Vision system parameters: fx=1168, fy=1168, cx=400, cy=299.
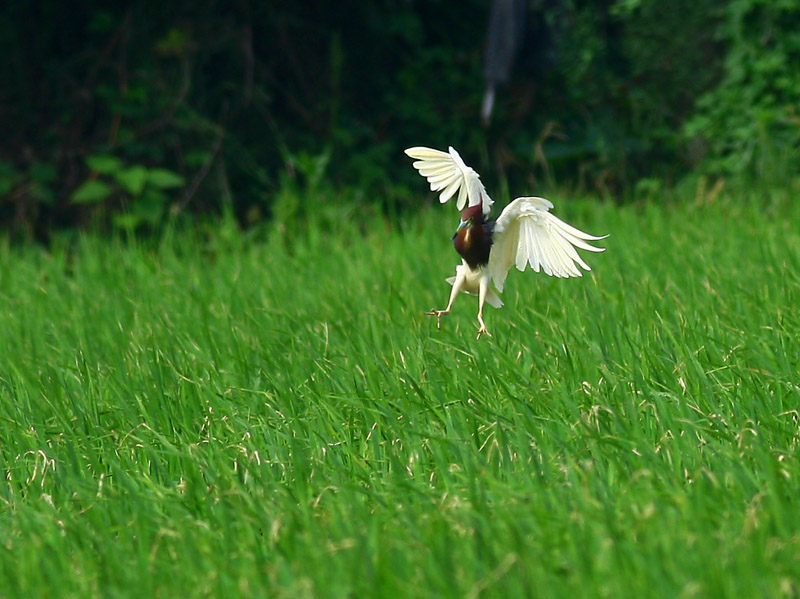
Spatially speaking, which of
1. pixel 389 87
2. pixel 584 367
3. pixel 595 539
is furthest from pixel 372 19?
pixel 595 539

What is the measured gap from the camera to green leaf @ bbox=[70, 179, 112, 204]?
618 centimetres

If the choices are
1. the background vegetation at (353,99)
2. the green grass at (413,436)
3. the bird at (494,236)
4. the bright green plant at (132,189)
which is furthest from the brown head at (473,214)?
the bright green plant at (132,189)

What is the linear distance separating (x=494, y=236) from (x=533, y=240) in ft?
0.29

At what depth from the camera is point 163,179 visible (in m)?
6.22

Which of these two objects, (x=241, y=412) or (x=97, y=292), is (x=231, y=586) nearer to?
(x=241, y=412)

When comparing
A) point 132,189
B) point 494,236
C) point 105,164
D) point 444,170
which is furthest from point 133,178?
point 494,236

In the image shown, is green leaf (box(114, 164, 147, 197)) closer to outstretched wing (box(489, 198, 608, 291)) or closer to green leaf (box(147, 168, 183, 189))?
green leaf (box(147, 168, 183, 189))

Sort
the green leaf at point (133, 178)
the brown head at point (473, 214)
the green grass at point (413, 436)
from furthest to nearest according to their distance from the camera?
the green leaf at point (133, 178)
the brown head at point (473, 214)
the green grass at point (413, 436)

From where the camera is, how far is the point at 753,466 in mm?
2137

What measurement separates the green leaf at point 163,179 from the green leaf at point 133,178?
0.04 metres

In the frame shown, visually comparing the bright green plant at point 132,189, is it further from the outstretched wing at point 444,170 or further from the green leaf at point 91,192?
the outstretched wing at point 444,170

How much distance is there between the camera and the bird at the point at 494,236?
236 centimetres

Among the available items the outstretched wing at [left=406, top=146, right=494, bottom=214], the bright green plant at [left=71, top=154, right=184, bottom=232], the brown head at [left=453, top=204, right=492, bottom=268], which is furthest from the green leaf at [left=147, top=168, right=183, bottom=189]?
the brown head at [left=453, top=204, right=492, bottom=268]

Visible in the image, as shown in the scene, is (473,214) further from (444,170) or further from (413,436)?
(413,436)
